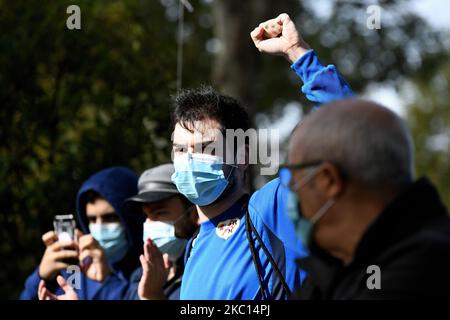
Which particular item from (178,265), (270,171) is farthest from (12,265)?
(270,171)

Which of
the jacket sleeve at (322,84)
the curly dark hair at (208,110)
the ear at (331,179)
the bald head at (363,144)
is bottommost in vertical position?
the ear at (331,179)

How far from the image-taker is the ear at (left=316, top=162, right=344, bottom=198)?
2350 millimetres

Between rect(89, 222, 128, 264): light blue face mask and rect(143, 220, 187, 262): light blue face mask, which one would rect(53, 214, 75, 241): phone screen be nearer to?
rect(89, 222, 128, 264): light blue face mask

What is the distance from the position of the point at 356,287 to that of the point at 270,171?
2.09 m

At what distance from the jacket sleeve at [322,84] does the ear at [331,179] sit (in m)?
0.99

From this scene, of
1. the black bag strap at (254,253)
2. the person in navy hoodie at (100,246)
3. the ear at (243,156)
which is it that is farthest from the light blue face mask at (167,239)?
the black bag strap at (254,253)

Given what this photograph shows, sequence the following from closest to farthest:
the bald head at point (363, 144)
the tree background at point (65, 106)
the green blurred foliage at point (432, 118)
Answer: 1. the bald head at point (363, 144)
2. the tree background at point (65, 106)
3. the green blurred foliage at point (432, 118)

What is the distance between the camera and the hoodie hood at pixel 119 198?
5.17 metres

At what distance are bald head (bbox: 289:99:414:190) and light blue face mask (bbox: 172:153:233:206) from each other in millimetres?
1223

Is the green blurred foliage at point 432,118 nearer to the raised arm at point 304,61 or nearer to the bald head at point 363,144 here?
the raised arm at point 304,61

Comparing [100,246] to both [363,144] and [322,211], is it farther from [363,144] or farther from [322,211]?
[363,144]

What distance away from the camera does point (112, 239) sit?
16.9ft

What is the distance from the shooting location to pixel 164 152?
6.27 metres
